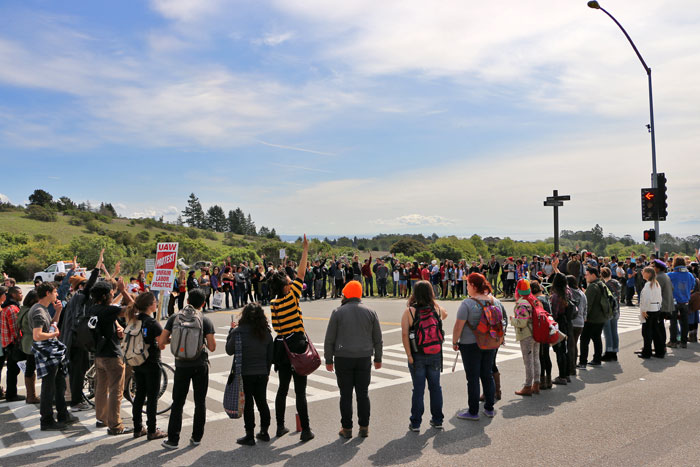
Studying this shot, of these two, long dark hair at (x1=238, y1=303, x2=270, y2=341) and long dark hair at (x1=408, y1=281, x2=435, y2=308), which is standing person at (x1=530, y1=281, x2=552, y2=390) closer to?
long dark hair at (x1=408, y1=281, x2=435, y2=308)

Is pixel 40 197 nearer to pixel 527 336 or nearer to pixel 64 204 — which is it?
pixel 64 204

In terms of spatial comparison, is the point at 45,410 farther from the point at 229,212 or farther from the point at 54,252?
the point at 229,212

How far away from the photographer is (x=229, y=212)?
568ft

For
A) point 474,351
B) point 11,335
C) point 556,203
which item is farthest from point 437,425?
point 556,203

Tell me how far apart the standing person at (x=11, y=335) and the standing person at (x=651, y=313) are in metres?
11.4

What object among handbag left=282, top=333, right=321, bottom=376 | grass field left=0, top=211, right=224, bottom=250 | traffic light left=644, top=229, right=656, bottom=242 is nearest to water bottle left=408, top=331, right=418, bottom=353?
handbag left=282, top=333, right=321, bottom=376

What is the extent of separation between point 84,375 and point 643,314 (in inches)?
409

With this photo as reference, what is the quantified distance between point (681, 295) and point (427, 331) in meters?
8.53

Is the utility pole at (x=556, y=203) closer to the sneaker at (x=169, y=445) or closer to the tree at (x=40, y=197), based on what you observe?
the sneaker at (x=169, y=445)

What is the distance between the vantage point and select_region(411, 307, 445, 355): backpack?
20.8 ft

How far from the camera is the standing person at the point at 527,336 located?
7742 mm

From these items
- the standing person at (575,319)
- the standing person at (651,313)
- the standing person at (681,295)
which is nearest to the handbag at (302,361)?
the standing person at (575,319)

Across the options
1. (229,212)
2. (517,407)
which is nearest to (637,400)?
(517,407)

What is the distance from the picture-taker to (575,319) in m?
9.30
